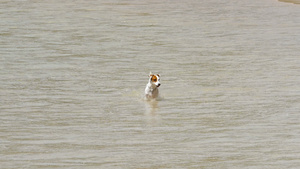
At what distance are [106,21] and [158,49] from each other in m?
6.46

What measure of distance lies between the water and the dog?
162 millimetres

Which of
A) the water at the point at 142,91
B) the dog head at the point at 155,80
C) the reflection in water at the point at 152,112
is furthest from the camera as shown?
the dog head at the point at 155,80

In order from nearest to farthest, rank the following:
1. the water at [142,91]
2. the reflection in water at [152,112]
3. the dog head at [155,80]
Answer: the water at [142,91], the reflection in water at [152,112], the dog head at [155,80]

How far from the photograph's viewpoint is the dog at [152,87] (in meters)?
13.8

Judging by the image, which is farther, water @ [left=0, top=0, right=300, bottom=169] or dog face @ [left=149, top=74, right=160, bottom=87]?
dog face @ [left=149, top=74, right=160, bottom=87]

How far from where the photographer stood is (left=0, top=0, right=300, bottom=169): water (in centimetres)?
1061

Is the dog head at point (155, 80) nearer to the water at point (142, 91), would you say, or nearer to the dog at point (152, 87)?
the dog at point (152, 87)

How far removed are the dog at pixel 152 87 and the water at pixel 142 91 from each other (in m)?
0.16

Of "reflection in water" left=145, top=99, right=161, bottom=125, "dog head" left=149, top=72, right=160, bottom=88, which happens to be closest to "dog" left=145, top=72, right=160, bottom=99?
"dog head" left=149, top=72, right=160, bottom=88

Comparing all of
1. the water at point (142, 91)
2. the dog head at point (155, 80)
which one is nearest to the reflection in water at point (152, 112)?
the water at point (142, 91)

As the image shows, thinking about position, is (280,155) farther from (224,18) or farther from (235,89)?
(224,18)

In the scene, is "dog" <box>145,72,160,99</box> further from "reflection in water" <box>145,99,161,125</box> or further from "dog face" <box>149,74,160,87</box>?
"reflection in water" <box>145,99,161,125</box>

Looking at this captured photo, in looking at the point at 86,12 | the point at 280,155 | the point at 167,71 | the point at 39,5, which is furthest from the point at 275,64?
the point at 39,5

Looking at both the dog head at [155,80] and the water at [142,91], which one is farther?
the dog head at [155,80]
